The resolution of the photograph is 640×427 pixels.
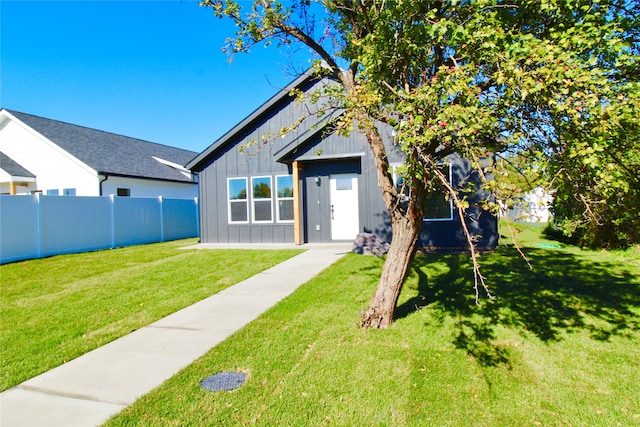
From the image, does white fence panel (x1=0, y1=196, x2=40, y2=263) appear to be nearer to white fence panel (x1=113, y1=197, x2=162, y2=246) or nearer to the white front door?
white fence panel (x1=113, y1=197, x2=162, y2=246)

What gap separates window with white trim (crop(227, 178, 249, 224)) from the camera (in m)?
13.5

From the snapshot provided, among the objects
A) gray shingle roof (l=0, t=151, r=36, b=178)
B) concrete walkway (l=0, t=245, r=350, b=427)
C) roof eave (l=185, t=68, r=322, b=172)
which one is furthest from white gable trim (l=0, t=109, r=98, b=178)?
concrete walkway (l=0, t=245, r=350, b=427)

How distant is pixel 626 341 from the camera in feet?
13.6

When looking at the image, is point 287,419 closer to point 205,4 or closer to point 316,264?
point 205,4

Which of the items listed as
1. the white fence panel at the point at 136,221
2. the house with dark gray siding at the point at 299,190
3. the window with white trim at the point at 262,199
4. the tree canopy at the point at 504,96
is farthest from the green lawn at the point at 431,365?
the white fence panel at the point at 136,221

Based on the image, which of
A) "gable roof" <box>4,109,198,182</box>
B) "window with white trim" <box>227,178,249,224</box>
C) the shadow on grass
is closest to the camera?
the shadow on grass

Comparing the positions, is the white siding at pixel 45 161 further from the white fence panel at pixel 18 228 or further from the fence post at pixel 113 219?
the white fence panel at pixel 18 228

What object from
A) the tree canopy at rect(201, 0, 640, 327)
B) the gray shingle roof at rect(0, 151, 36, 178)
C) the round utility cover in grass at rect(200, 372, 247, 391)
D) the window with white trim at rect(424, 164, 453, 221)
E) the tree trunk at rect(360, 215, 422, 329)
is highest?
the gray shingle roof at rect(0, 151, 36, 178)

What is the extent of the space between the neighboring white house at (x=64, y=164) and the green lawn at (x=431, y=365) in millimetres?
13873

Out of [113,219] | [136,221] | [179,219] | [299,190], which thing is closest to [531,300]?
[299,190]

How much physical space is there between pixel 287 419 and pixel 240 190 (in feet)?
37.1

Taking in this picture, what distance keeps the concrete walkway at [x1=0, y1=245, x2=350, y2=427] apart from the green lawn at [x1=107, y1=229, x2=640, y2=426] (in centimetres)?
22

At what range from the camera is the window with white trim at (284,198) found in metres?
12.8

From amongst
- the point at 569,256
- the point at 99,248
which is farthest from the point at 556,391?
the point at 99,248
